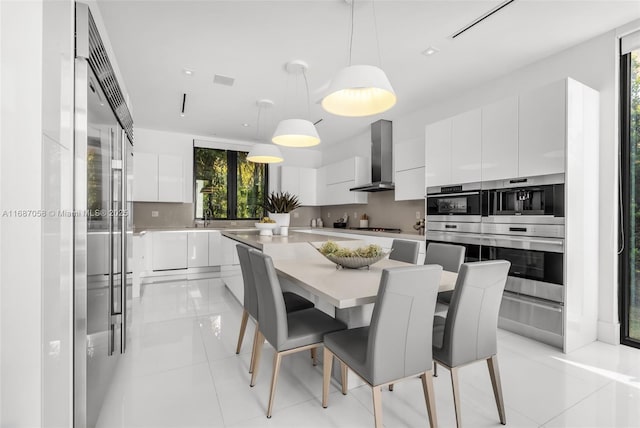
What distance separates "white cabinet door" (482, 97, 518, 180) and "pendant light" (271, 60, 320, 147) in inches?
65.3

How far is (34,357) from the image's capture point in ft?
2.49

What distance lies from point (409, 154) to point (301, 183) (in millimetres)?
2793

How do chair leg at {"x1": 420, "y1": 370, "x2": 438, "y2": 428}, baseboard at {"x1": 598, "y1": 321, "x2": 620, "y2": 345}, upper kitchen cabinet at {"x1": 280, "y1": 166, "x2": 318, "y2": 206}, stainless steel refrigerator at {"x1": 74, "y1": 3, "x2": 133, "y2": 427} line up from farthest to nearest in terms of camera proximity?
upper kitchen cabinet at {"x1": 280, "y1": 166, "x2": 318, "y2": 206}
baseboard at {"x1": 598, "y1": 321, "x2": 620, "y2": 345}
chair leg at {"x1": 420, "y1": 370, "x2": 438, "y2": 428}
stainless steel refrigerator at {"x1": 74, "y1": 3, "x2": 133, "y2": 427}

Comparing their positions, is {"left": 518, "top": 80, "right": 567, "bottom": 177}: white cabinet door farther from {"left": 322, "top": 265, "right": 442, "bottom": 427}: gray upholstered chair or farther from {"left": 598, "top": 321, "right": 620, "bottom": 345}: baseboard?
{"left": 322, "top": 265, "right": 442, "bottom": 427}: gray upholstered chair

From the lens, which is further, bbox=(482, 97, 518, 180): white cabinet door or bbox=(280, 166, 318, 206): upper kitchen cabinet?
bbox=(280, 166, 318, 206): upper kitchen cabinet

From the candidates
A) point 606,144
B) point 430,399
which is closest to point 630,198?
point 606,144

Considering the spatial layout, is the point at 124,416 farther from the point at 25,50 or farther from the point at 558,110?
the point at 558,110

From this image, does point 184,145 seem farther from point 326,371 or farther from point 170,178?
point 326,371

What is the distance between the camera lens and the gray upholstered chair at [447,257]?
2287 millimetres

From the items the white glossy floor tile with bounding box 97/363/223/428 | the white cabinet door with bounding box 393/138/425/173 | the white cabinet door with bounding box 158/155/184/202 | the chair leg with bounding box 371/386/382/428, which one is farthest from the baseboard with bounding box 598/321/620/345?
the white cabinet door with bounding box 158/155/184/202

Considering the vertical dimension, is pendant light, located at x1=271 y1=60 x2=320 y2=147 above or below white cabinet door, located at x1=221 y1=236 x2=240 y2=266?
above

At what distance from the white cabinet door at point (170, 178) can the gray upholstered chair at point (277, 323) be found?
166 inches

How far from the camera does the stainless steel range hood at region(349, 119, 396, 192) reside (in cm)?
493

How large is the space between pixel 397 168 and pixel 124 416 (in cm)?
400
